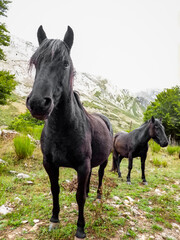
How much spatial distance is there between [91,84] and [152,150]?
152 m

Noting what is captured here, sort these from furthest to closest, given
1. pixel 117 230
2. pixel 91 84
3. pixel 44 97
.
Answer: pixel 91 84 < pixel 117 230 < pixel 44 97

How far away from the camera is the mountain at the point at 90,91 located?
3602 inches

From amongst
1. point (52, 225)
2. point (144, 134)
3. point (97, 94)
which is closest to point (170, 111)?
point (144, 134)

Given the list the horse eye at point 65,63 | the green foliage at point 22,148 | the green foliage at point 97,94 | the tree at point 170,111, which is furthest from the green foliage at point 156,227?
the green foliage at point 97,94

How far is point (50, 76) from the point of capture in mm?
1525

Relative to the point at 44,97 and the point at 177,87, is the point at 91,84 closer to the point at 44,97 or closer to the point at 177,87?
the point at 177,87

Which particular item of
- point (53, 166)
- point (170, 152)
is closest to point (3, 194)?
point (53, 166)

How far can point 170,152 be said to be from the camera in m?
12.2

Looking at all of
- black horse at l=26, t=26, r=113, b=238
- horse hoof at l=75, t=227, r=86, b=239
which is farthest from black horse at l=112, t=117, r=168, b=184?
black horse at l=26, t=26, r=113, b=238

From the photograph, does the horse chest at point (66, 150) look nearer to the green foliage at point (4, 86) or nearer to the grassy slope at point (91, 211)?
the grassy slope at point (91, 211)

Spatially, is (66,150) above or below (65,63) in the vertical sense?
below

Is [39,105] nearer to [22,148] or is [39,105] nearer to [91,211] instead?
[91,211]

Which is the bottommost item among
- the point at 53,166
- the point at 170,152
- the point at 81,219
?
the point at 170,152

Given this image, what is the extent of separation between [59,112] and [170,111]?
2627cm
